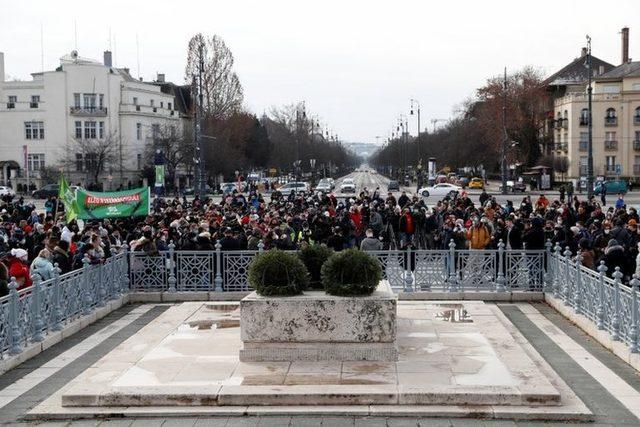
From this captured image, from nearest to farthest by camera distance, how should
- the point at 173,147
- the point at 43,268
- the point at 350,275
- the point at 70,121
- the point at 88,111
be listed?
the point at 350,275 → the point at 43,268 → the point at 173,147 → the point at 88,111 → the point at 70,121

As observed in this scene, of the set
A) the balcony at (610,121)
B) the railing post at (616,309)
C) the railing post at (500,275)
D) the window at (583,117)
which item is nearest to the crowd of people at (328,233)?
the railing post at (500,275)

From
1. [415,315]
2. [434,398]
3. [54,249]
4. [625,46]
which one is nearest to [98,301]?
[54,249]

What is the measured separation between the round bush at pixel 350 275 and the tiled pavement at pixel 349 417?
2368 millimetres

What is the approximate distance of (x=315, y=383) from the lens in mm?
10234

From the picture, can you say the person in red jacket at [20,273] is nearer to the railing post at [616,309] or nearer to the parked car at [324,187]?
the railing post at [616,309]

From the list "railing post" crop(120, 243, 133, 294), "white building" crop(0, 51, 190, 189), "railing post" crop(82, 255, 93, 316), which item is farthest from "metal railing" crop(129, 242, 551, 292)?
"white building" crop(0, 51, 190, 189)

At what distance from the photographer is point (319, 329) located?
11281 mm

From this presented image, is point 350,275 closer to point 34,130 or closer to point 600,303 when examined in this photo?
point 600,303

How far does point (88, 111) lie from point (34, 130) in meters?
5.72

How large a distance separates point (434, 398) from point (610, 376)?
2.92m

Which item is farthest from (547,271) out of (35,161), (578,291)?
(35,161)

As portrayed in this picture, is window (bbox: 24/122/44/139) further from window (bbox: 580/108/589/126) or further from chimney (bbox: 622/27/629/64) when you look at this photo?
chimney (bbox: 622/27/629/64)

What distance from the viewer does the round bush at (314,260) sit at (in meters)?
12.4

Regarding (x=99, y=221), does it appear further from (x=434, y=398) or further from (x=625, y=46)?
(x=625, y=46)
